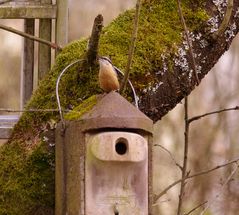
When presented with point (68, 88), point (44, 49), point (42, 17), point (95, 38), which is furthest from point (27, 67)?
point (95, 38)

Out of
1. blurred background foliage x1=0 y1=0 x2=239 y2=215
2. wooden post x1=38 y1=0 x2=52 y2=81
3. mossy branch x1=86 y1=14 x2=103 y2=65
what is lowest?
mossy branch x1=86 y1=14 x2=103 y2=65

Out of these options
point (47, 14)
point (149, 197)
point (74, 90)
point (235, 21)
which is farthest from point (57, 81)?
point (47, 14)

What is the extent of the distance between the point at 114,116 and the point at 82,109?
0.39 ft

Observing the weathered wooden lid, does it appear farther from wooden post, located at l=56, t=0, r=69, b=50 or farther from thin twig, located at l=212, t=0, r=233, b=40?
wooden post, located at l=56, t=0, r=69, b=50

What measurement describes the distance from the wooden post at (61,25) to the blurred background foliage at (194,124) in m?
4.99

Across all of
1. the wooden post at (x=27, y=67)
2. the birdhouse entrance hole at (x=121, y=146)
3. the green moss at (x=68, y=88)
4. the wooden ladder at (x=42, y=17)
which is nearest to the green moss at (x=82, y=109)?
the green moss at (x=68, y=88)

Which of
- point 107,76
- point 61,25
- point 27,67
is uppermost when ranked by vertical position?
point 61,25

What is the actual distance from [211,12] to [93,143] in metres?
0.61

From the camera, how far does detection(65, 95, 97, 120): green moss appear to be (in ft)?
6.93

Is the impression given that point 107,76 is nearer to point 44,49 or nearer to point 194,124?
point 44,49

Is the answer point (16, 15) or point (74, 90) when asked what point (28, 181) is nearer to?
point (74, 90)

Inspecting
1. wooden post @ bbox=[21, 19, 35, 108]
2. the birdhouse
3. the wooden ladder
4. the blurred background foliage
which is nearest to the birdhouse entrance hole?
the birdhouse

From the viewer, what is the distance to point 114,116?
205 centimetres

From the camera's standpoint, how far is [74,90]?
7.55ft
